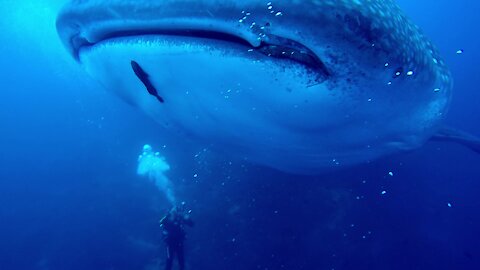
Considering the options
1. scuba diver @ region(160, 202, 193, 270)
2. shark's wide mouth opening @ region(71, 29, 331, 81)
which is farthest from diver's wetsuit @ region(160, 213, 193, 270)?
shark's wide mouth opening @ region(71, 29, 331, 81)

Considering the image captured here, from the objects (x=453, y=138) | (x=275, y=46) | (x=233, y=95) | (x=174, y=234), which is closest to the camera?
(x=275, y=46)

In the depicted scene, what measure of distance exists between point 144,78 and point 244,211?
257 inches

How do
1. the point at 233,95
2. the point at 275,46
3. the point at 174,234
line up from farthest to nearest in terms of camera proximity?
the point at 174,234 < the point at 233,95 < the point at 275,46

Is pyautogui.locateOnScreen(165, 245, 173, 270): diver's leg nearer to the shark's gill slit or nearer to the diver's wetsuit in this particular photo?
the diver's wetsuit

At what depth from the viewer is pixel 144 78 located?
2033 mm

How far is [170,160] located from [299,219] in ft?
20.9

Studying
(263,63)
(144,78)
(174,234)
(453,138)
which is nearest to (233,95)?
(263,63)

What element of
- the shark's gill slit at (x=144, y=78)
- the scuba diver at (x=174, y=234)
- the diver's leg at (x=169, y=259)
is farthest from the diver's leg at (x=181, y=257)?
the shark's gill slit at (x=144, y=78)

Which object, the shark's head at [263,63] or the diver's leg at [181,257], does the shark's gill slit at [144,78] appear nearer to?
the shark's head at [263,63]

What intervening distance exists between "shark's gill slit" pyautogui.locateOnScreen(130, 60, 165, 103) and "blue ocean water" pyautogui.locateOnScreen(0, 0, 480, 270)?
3.96 ft

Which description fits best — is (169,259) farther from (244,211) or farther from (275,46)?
(275,46)

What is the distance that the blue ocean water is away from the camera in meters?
7.22

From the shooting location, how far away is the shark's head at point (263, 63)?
158 centimetres

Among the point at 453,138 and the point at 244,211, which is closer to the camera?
the point at 453,138
